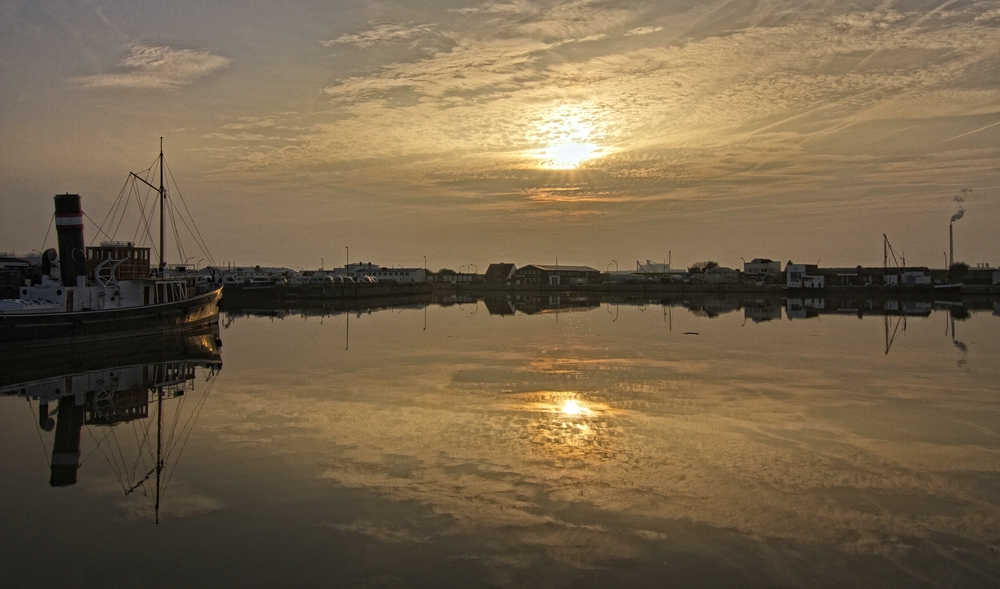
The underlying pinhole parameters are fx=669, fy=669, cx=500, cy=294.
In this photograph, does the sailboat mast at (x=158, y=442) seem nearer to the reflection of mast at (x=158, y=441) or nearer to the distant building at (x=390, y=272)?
the reflection of mast at (x=158, y=441)

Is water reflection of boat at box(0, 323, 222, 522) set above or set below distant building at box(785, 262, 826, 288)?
below

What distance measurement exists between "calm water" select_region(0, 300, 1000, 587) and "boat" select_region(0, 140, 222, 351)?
1147 cm

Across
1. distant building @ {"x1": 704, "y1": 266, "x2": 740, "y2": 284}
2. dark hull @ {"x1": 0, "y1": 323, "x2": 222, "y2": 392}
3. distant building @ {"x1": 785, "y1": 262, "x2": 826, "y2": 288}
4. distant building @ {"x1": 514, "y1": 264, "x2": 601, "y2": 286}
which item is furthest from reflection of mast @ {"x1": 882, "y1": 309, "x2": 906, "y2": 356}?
distant building @ {"x1": 514, "y1": 264, "x2": 601, "y2": 286}

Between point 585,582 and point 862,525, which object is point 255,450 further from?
point 862,525

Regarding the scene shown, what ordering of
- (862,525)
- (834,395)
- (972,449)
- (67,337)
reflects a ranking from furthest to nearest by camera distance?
1. (67,337)
2. (834,395)
3. (972,449)
4. (862,525)

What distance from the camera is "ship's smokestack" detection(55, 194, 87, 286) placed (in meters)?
31.0

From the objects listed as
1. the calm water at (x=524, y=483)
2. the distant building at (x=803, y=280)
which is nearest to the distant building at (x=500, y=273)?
the distant building at (x=803, y=280)

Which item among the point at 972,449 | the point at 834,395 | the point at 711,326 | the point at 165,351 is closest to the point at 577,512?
the point at 972,449

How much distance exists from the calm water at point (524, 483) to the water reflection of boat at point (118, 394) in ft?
0.49

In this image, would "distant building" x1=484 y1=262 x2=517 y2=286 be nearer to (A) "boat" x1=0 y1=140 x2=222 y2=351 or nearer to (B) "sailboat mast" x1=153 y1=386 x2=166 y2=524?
(A) "boat" x1=0 y1=140 x2=222 y2=351

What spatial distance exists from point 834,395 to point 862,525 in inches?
387

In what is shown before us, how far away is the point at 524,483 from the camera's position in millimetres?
10328

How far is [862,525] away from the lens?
879cm

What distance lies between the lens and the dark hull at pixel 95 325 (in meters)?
27.1
